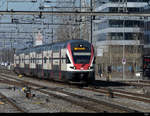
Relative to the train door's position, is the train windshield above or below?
above

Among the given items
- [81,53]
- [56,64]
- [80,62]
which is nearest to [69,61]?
[80,62]

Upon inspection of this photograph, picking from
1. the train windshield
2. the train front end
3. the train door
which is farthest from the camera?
the train door

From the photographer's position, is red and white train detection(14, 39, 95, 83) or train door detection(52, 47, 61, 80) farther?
train door detection(52, 47, 61, 80)

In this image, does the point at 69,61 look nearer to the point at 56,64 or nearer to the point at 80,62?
the point at 80,62

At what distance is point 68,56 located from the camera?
92.1 feet

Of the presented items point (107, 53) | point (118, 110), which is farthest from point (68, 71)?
point (107, 53)

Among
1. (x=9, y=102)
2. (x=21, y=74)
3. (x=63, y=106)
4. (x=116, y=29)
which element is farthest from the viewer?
(x=116, y=29)

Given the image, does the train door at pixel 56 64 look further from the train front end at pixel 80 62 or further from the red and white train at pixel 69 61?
the train front end at pixel 80 62

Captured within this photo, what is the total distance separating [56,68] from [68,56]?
3.75 metres

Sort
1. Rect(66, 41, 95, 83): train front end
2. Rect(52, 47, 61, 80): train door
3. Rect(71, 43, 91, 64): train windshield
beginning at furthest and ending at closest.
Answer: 1. Rect(52, 47, 61, 80): train door
2. Rect(71, 43, 91, 64): train windshield
3. Rect(66, 41, 95, 83): train front end

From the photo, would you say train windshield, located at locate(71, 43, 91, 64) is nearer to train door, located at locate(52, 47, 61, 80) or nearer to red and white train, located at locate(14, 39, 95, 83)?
red and white train, located at locate(14, 39, 95, 83)

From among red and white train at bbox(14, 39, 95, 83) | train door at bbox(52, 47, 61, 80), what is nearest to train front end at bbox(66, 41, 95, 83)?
red and white train at bbox(14, 39, 95, 83)

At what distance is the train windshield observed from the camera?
1102 inches

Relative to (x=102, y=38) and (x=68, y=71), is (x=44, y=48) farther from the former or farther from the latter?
(x=102, y=38)
